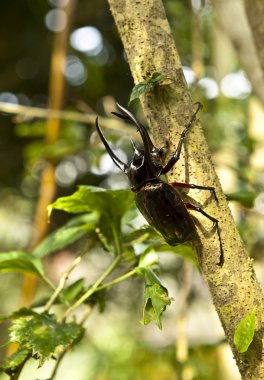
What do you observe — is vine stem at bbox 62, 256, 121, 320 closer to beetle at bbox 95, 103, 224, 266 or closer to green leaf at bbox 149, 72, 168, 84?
beetle at bbox 95, 103, 224, 266

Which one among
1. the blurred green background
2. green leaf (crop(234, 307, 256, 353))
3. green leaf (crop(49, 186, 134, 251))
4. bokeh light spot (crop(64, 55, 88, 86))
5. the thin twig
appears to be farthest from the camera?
bokeh light spot (crop(64, 55, 88, 86))

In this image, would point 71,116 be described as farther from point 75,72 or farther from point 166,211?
point 166,211

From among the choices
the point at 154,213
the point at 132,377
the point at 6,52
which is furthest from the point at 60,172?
the point at 154,213

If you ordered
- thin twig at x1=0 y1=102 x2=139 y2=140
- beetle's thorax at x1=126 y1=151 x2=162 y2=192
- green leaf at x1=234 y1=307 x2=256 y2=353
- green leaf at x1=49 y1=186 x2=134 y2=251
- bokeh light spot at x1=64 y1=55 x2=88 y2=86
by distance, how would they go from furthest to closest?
bokeh light spot at x1=64 y1=55 x2=88 y2=86 → thin twig at x1=0 y1=102 x2=139 y2=140 → green leaf at x1=49 y1=186 x2=134 y2=251 → beetle's thorax at x1=126 y1=151 x2=162 y2=192 → green leaf at x1=234 y1=307 x2=256 y2=353

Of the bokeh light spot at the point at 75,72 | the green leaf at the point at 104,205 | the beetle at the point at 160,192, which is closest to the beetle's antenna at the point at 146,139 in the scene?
the beetle at the point at 160,192

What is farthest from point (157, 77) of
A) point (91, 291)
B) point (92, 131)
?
point (92, 131)

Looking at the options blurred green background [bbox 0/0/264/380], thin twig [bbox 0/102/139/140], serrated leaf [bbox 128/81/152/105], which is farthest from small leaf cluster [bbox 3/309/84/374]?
blurred green background [bbox 0/0/264/380]

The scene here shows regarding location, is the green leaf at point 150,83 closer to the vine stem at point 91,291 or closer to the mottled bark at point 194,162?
the mottled bark at point 194,162

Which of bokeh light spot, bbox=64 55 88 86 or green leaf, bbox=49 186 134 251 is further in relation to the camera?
bokeh light spot, bbox=64 55 88 86
